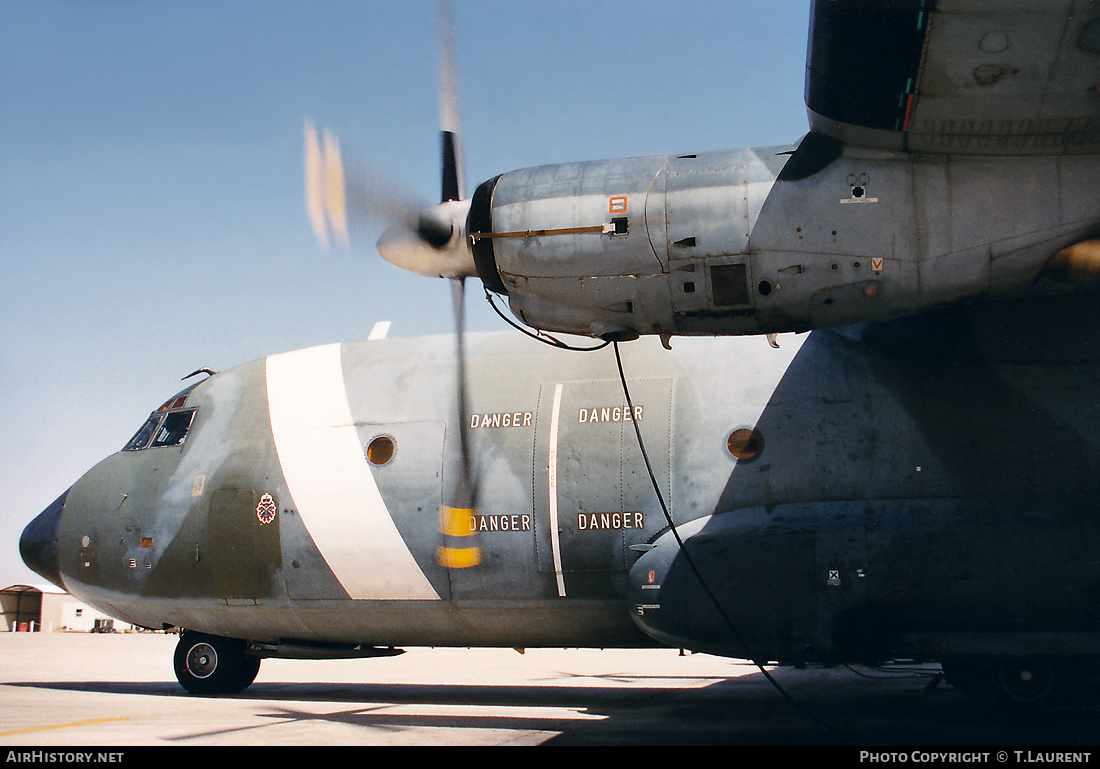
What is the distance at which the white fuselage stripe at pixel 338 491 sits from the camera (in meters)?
11.1

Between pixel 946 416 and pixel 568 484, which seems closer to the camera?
pixel 946 416

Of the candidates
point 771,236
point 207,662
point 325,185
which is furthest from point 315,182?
point 207,662

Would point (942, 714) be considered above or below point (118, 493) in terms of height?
below

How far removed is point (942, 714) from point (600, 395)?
565 centimetres

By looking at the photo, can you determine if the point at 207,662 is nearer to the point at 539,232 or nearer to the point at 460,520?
the point at 460,520

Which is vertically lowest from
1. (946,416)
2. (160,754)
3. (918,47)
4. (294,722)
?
(294,722)

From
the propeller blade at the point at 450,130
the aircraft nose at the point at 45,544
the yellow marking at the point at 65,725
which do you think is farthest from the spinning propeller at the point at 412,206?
the aircraft nose at the point at 45,544

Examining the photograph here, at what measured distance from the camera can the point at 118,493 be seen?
500 inches

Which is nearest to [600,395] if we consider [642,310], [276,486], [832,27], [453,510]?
[453,510]

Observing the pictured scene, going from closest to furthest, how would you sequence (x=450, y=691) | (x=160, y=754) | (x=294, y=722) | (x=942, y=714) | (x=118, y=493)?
1. (x=160, y=754)
2. (x=294, y=722)
3. (x=942, y=714)
4. (x=118, y=493)
5. (x=450, y=691)

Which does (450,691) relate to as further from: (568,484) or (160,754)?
(160,754)

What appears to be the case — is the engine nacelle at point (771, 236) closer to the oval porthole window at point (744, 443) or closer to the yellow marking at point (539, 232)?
the yellow marking at point (539, 232)

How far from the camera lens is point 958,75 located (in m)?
6.33

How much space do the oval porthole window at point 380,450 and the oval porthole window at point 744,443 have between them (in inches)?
167
